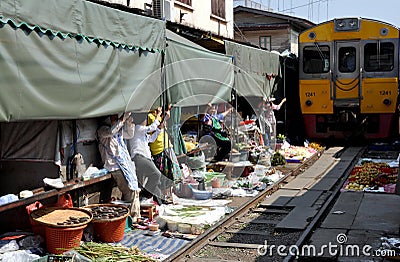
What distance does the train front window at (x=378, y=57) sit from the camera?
16.3m

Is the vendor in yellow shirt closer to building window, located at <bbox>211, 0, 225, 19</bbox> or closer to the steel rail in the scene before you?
the steel rail

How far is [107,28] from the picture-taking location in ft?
23.2

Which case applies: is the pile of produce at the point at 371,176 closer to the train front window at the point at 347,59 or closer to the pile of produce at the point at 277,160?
the pile of produce at the point at 277,160

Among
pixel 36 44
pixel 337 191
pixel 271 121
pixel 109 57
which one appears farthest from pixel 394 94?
pixel 36 44

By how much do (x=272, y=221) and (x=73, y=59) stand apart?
4185mm

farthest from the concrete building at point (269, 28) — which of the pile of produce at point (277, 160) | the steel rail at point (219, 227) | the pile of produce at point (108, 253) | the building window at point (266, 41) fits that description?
the pile of produce at point (108, 253)

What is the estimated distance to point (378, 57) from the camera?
1644cm

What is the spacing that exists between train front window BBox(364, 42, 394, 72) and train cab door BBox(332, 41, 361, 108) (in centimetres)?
30

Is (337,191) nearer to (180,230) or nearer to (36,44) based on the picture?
(180,230)

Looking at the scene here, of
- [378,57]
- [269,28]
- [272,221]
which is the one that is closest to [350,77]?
[378,57]

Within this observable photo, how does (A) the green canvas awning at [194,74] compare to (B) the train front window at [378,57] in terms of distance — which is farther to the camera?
(B) the train front window at [378,57]

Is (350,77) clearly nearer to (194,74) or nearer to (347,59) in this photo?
(347,59)

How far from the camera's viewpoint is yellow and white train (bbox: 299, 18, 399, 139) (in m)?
16.3

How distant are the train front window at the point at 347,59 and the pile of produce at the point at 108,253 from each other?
1207 cm
